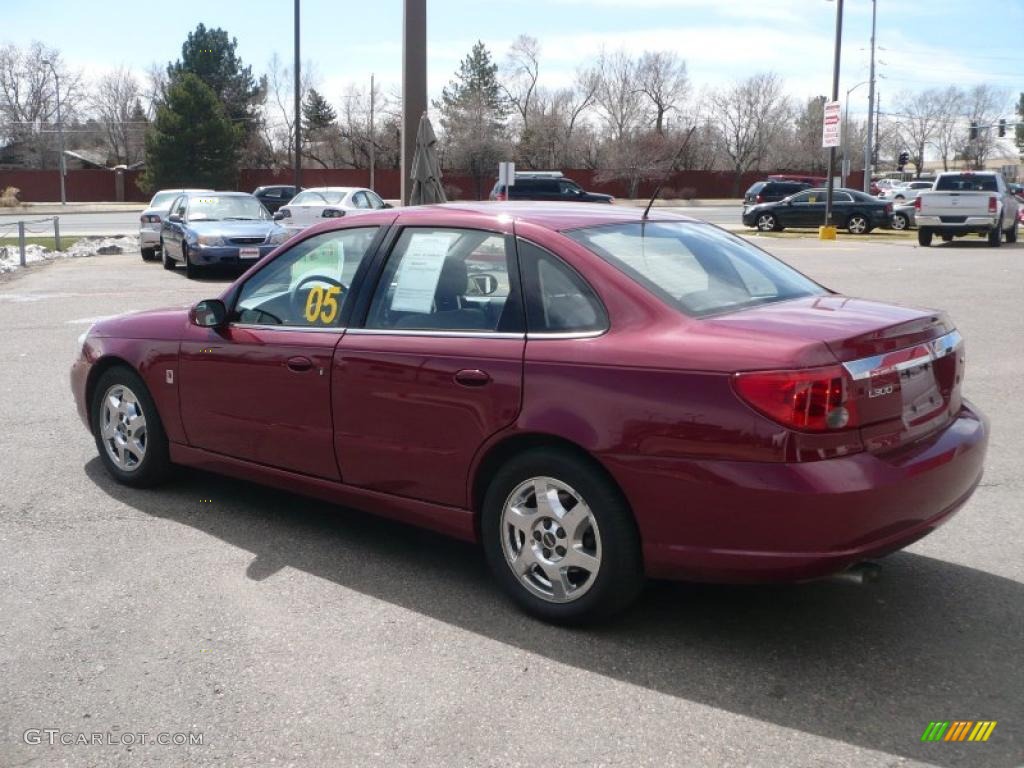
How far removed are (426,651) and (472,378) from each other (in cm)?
104

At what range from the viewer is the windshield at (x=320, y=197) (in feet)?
83.1

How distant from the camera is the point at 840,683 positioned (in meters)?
3.68

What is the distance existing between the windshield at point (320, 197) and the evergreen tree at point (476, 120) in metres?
43.8

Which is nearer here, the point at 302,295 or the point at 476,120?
the point at 302,295

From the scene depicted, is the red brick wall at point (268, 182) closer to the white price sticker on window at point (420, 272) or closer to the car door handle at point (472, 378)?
the white price sticker on window at point (420, 272)

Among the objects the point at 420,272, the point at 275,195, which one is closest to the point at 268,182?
the point at 275,195

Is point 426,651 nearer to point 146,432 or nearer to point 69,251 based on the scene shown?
point 146,432

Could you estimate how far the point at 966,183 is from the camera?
27500 millimetres

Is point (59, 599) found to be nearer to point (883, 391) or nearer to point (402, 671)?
point (402, 671)

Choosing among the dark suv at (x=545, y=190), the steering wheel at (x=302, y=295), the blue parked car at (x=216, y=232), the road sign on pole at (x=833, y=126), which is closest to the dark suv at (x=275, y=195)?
the dark suv at (x=545, y=190)

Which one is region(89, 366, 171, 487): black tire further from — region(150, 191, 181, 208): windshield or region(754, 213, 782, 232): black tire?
region(754, 213, 782, 232): black tire

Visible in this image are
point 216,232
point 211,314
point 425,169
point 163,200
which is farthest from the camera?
Answer: point 163,200

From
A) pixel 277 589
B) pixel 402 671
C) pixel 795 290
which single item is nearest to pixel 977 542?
pixel 795 290

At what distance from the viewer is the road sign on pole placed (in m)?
32.4
